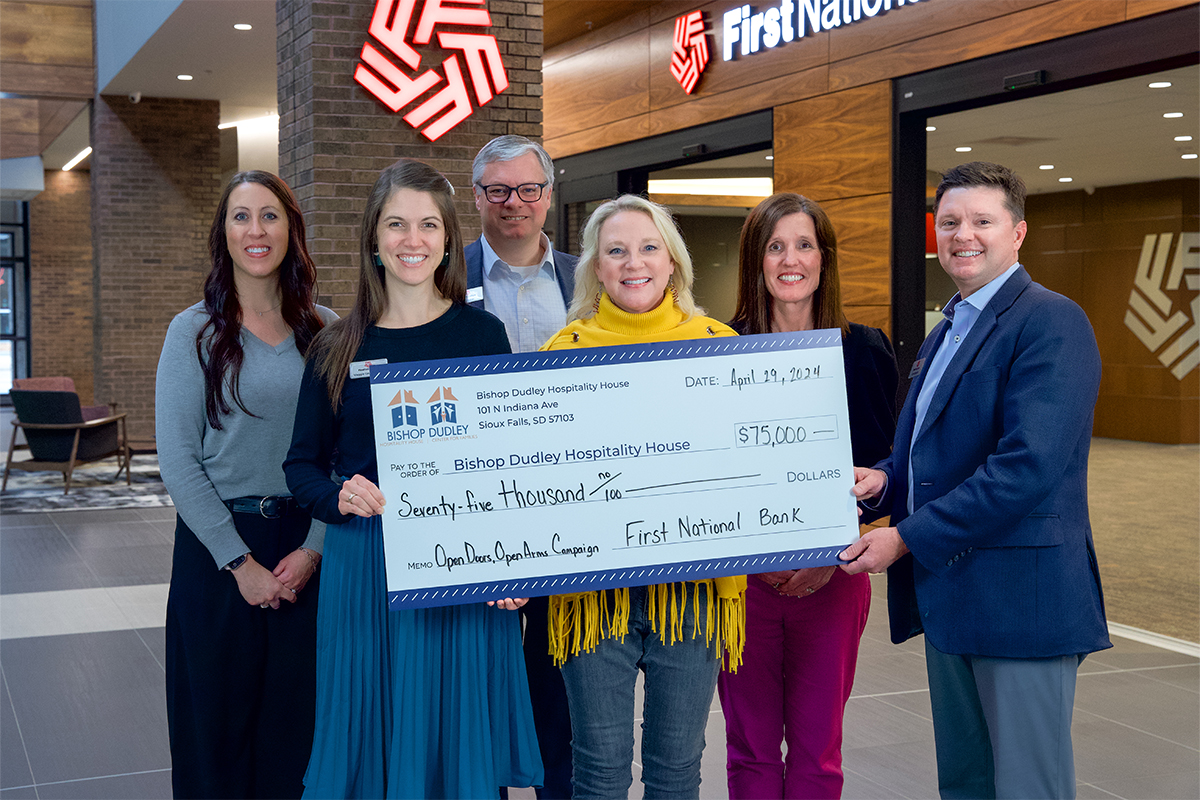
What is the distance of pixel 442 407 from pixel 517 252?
92 centimetres

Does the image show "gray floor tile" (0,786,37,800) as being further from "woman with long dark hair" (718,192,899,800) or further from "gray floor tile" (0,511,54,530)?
"gray floor tile" (0,511,54,530)

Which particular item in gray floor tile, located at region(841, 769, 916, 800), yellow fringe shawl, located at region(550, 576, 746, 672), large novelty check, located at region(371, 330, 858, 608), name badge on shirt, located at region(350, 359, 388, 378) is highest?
name badge on shirt, located at region(350, 359, 388, 378)

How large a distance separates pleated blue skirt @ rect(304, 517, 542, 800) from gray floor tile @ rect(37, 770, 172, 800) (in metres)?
1.37

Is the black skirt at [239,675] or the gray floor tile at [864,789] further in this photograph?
the gray floor tile at [864,789]

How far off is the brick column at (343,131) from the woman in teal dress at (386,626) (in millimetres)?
3106

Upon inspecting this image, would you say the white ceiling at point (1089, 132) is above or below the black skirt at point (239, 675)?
above

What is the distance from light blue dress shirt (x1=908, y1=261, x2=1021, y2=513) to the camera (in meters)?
2.21

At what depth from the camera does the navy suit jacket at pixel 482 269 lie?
2.91 meters

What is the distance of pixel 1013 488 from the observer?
2.03m

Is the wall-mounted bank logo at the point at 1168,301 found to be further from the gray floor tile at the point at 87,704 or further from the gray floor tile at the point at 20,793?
the gray floor tile at the point at 20,793

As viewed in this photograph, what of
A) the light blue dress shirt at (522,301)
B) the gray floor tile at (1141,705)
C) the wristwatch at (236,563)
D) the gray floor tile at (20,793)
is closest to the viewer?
the wristwatch at (236,563)

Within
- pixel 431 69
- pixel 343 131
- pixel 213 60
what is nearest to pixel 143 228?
pixel 213 60

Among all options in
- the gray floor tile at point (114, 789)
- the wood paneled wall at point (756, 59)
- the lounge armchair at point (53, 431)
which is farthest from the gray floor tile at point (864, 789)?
the lounge armchair at point (53, 431)

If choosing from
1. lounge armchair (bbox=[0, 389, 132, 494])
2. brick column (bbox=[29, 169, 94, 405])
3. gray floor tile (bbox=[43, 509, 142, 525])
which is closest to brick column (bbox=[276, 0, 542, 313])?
gray floor tile (bbox=[43, 509, 142, 525])
